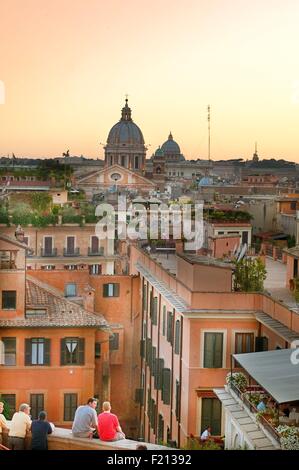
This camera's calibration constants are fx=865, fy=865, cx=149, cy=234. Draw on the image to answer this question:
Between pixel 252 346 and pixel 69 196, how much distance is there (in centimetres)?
324

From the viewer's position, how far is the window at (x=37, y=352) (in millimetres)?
4531

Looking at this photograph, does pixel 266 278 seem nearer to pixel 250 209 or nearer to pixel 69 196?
pixel 250 209

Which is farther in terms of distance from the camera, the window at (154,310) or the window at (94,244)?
the window at (94,244)

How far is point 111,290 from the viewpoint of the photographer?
502 centimetres

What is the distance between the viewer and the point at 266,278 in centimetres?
497

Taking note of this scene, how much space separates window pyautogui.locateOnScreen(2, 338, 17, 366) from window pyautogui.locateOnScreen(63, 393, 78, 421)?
33 centimetres

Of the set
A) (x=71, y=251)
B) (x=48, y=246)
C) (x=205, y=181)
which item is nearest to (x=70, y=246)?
(x=71, y=251)

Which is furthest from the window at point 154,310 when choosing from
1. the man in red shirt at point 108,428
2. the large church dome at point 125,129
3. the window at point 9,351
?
the man in red shirt at point 108,428

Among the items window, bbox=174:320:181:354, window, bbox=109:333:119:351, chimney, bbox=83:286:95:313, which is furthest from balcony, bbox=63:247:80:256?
window, bbox=174:320:181:354

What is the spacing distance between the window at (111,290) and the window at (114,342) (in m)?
0.28

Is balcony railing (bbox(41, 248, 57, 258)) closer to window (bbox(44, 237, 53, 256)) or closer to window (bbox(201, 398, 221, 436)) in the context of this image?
window (bbox(44, 237, 53, 256))

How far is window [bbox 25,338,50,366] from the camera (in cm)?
453

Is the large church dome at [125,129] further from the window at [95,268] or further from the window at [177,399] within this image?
the window at [177,399]

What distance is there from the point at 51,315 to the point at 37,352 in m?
0.23
